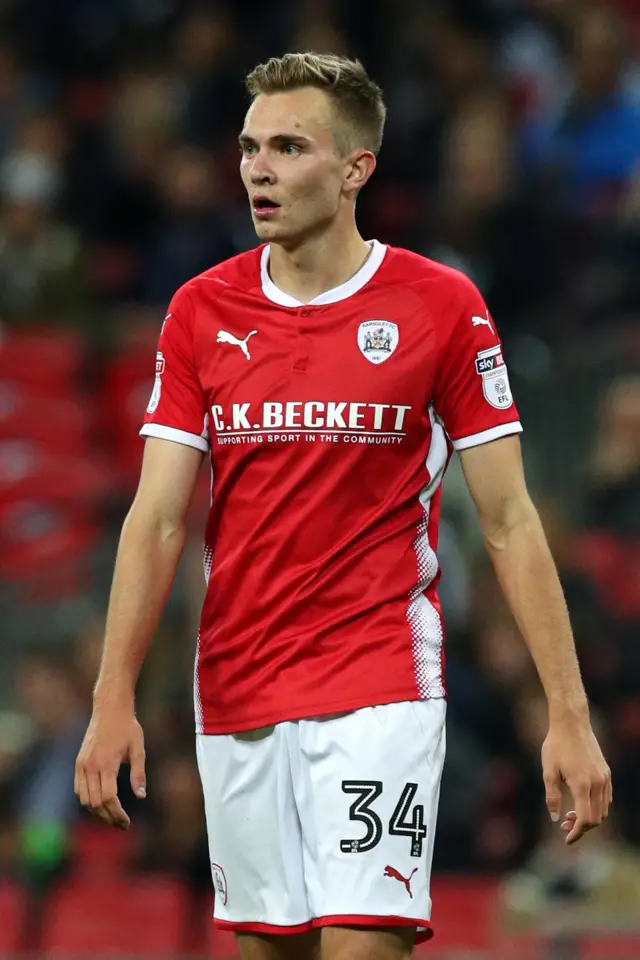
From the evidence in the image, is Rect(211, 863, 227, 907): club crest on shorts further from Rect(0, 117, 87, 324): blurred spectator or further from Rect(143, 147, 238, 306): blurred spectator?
Rect(0, 117, 87, 324): blurred spectator

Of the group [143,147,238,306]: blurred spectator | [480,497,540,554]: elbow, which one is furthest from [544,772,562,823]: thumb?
[143,147,238,306]: blurred spectator

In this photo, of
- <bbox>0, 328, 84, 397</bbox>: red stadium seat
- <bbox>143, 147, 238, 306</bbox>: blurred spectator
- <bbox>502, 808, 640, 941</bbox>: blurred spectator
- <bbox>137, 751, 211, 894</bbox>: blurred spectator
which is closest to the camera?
<bbox>502, 808, 640, 941</bbox>: blurred spectator

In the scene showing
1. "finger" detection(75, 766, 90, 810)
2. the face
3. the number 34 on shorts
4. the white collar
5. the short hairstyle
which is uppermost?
the short hairstyle

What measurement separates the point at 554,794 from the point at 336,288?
1.19m

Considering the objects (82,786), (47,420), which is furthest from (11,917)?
(82,786)

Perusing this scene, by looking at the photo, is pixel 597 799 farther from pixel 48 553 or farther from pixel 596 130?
pixel 596 130

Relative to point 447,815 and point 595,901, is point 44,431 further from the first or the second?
point 595,901

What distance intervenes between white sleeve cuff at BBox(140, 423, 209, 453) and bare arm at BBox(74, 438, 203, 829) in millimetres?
13

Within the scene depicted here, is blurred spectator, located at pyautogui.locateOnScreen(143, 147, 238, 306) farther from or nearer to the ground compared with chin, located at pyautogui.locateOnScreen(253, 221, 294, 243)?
farther from the ground

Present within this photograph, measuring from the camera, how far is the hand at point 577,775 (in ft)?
11.6

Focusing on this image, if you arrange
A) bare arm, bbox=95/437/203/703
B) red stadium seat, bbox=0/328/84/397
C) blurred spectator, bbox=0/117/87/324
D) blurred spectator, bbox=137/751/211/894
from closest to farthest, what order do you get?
1. bare arm, bbox=95/437/203/703
2. blurred spectator, bbox=137/751/211/894
3. red stadium seat, bbox=0/328/84/397
4. blurred spectator, bbox=0/117/87/324

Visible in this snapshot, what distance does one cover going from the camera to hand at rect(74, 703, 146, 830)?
3561mm

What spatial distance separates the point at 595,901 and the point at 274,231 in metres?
3.52

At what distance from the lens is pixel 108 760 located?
3.58 m
